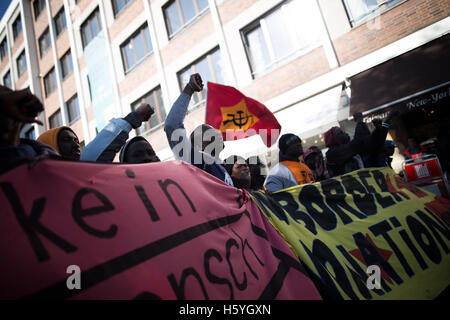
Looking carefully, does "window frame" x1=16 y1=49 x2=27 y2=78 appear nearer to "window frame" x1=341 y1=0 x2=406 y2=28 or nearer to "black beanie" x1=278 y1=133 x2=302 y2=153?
"window frame" x1=341 y1=0 x2=406 y2=28

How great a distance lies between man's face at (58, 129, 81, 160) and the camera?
2.05 meters

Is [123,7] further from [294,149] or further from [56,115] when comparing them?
[294,149]

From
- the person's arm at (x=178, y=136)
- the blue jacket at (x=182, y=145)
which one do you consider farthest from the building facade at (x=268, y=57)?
the person's arm at (x=178, y=136)

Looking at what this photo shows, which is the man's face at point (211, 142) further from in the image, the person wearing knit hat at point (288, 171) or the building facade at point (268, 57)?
the building facade at point (268, 57)

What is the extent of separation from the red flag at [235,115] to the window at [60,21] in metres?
16.7

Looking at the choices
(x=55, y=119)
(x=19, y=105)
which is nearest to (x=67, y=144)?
(x=19, y=105)

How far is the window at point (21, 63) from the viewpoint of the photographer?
63.2 feet

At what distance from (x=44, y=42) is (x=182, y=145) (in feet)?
70.7

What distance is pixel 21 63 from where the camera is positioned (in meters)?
19.8

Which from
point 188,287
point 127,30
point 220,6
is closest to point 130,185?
point 188,287

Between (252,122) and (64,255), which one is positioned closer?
(64,255)

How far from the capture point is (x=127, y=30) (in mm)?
12578

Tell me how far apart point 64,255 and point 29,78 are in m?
22.1
